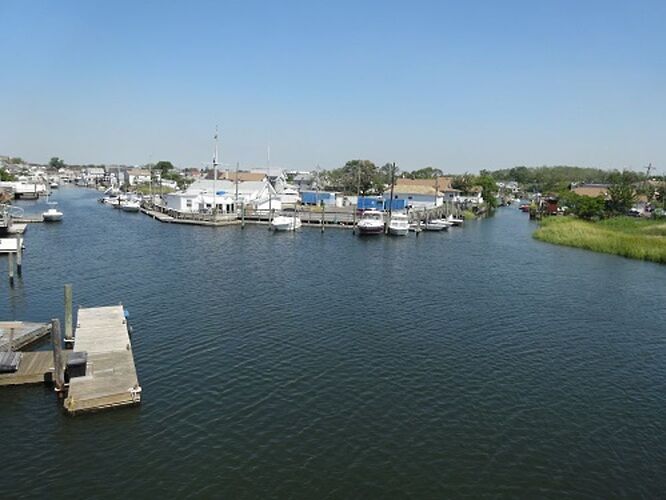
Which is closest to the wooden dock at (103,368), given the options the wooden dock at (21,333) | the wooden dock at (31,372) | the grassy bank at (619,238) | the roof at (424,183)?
the wooden dock at (31,372)

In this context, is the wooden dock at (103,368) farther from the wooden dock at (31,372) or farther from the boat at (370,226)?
the boat at (370,226)

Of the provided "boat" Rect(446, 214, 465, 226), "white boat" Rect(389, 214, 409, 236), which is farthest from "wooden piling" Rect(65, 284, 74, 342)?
"boat" Rect(446, 214, 465, 226)

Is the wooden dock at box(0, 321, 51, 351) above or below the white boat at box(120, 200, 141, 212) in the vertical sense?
below

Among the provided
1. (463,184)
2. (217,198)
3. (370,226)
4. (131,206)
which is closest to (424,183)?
(463,184)

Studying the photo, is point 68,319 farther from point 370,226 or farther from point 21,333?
point 370,226

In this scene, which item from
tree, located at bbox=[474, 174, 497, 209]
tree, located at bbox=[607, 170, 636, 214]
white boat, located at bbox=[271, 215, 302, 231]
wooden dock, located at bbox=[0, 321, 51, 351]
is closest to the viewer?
wooden dock, located at bbox=[0, 321, 51, 351]

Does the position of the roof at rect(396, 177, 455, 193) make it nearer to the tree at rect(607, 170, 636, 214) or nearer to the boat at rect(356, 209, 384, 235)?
the tree at rect(607, 170, 636, 214)

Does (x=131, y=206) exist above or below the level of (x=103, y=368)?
above
